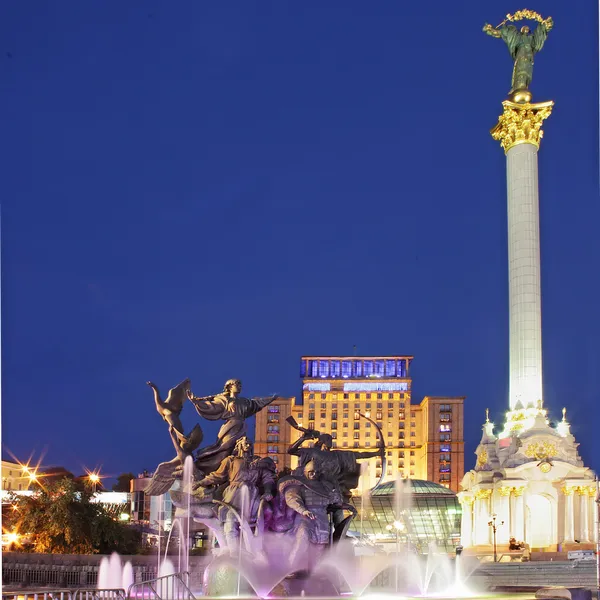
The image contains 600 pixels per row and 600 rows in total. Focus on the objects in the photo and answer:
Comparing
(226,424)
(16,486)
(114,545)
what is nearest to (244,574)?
(226,424)

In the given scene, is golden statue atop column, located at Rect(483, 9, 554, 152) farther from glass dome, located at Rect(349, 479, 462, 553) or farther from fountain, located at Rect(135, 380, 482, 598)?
fountain, located at Rect(135, 380, 482, 598)

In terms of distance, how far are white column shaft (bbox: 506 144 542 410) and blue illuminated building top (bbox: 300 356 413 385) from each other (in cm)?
8125

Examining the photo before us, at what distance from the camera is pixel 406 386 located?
5453 inches

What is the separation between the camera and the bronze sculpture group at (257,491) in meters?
15.5

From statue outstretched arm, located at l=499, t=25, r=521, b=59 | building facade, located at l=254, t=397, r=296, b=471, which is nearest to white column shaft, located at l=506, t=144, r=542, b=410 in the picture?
statue outstretched arm, located at l=499, t=25, r=521, b=59

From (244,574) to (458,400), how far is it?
407 ft

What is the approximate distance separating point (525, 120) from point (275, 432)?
85158 mm

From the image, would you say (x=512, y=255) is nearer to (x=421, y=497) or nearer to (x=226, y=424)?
→ (x=421, y=497)

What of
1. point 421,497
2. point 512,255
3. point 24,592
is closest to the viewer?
point 24,592

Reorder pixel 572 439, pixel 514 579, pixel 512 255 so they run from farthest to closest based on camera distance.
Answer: pixel 512 255, pixel 572 439, pixel 514 579

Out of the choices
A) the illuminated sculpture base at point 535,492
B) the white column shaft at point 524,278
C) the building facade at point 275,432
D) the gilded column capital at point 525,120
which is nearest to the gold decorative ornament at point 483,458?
the illuminated sculpture base at point 535,492

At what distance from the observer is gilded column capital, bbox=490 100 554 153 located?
58.9 meters

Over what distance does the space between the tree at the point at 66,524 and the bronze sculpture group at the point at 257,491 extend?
44.7 feet

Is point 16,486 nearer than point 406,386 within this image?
Yes
